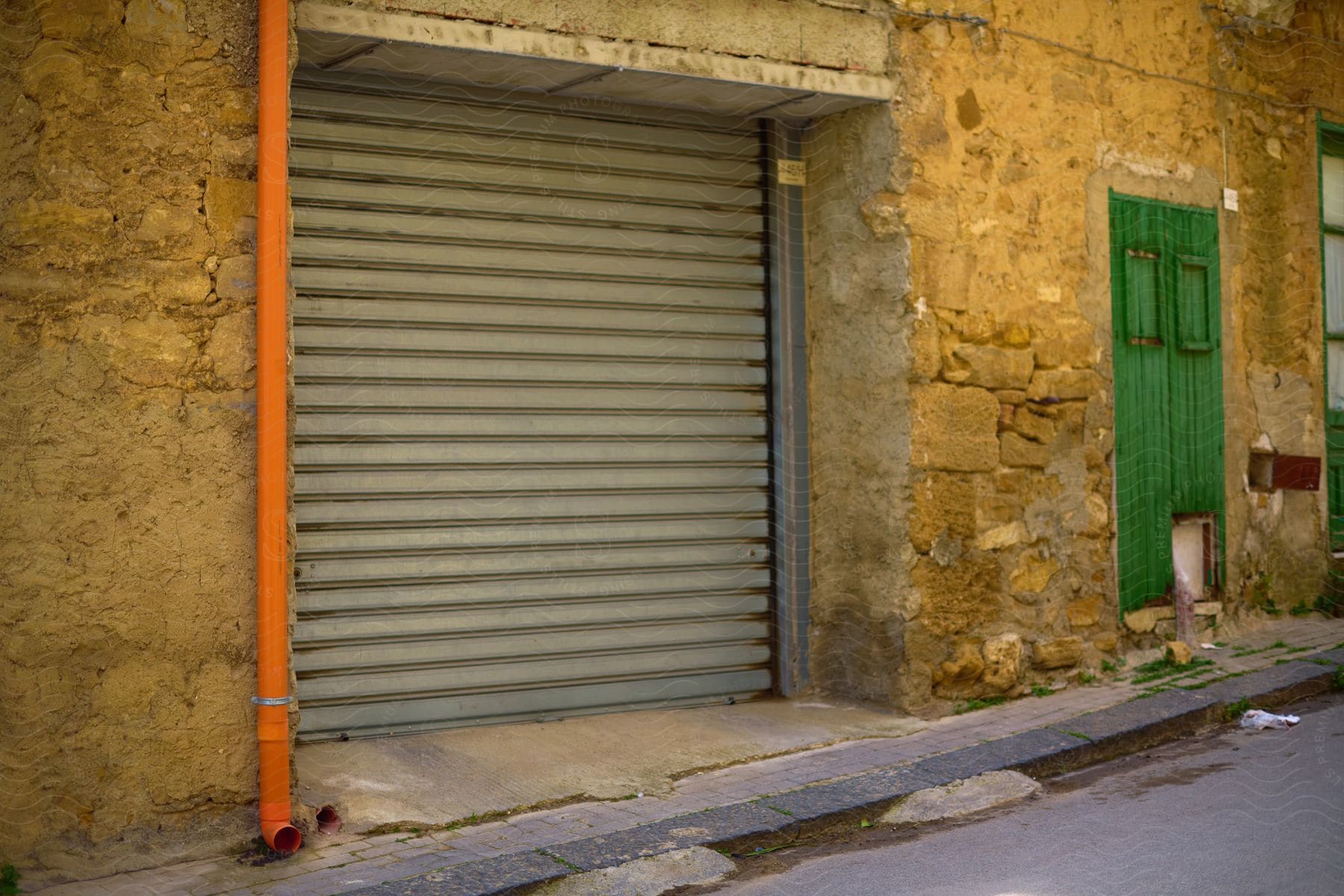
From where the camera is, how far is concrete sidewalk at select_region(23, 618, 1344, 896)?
13.6 feet

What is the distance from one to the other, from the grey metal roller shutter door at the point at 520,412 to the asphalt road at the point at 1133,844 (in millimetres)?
1773

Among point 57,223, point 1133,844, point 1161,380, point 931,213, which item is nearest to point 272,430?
point 57,223

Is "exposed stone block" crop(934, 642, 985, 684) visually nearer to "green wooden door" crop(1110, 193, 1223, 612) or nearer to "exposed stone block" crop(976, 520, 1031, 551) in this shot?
"exposed stone block" crop(976, 520, 1031, 551)

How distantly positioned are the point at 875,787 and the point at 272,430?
2.67 metres

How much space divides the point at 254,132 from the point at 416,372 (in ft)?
4.50

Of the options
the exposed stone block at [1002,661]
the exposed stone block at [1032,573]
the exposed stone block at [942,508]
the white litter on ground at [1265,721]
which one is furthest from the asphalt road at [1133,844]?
the exposed stone block at [942,508]

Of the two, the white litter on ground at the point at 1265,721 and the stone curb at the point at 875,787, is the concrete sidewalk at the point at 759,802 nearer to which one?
the stone curb at the point at 875,787

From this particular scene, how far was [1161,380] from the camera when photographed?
725 centimetres

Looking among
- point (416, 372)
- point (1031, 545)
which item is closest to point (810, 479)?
point (1031, 545)

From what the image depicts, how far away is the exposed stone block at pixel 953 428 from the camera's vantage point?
610 centimetres

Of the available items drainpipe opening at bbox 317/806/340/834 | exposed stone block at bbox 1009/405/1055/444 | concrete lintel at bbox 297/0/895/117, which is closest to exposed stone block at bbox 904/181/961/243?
concrete lintel at bbox 297/0/895/117

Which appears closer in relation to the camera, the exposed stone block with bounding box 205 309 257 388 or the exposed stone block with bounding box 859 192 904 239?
the exposed stone block with bounding box 205 309 257 388

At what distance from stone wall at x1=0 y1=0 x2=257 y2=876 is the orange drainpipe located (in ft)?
0.26

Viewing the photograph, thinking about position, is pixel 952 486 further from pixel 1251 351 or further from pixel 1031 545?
pixel 1251 351
